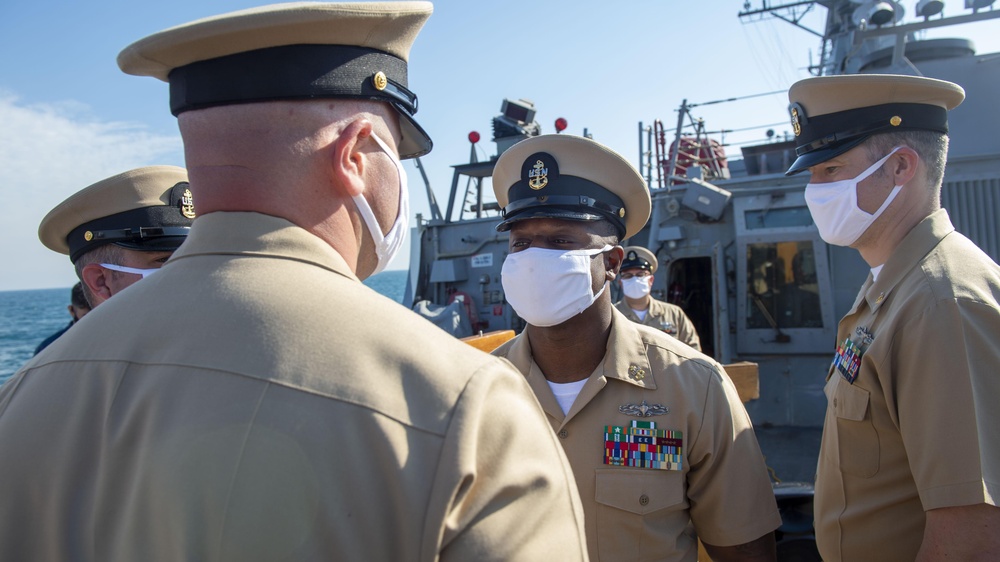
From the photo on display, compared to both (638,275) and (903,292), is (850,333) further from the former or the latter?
(638,275)

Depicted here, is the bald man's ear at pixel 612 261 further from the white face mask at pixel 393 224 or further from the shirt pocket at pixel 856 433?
the white face mask at pixel 393 224

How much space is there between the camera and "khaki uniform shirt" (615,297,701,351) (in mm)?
6773

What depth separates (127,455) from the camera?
843 millimetres

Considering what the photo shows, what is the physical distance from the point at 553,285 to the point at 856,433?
1020mm

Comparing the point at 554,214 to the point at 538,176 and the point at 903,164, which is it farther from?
the point at 903,164

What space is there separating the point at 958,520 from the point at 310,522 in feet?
4.92

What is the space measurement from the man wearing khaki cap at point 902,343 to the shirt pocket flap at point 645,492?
45cm

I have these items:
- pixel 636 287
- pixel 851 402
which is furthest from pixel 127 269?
pixel 636 287

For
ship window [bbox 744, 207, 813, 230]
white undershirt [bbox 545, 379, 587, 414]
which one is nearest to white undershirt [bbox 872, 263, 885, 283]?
white undershirt [bbox 545, 379, 587, 414]

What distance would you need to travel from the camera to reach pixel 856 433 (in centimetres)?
190

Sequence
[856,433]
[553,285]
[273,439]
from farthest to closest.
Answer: [553,285], [856,433], [273,439]

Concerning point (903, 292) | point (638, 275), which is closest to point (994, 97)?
→ point (638, 275)

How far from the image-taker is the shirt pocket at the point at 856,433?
6.07 ft

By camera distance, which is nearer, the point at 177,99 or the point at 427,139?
the point at 177,99
